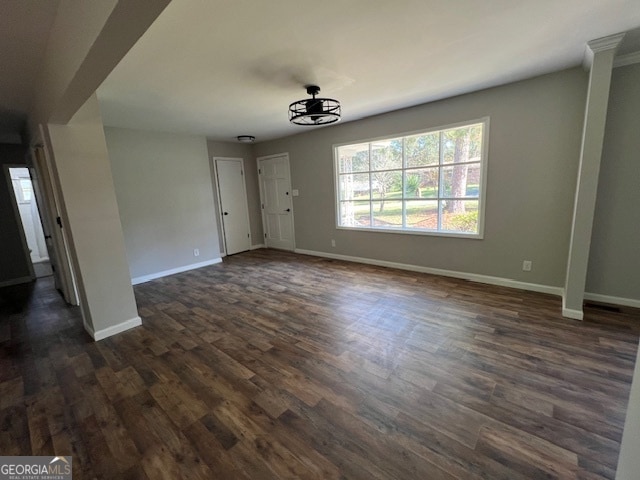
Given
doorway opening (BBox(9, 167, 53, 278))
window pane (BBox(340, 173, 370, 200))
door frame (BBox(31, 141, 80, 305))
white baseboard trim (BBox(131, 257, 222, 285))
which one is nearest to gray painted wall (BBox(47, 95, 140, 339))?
door frame (BBox(31, 141, 80, 305))

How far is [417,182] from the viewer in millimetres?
4051

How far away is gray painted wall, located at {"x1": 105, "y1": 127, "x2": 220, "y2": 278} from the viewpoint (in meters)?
4.20

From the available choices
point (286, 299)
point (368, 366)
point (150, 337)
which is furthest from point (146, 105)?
point (368, 366)

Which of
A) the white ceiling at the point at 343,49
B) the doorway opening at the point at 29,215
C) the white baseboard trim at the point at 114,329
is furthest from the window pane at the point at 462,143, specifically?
the doorway opening at the point at 29,215

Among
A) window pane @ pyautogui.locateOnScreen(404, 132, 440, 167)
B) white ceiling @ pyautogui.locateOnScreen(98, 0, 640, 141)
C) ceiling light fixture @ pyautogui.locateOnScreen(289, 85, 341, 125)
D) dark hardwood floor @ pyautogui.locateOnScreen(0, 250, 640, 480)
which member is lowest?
dark hardwood floor @ pyautogui.locateOnScreen(0, 250, 640, 480)

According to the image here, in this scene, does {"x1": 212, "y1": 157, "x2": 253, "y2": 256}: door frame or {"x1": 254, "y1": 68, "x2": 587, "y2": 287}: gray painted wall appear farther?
{"x1": 212, "y1": 157, "x2": 253, "y2": 256}: door frame

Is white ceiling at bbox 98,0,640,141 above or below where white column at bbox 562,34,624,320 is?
above

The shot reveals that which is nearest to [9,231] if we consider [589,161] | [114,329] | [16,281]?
[16,281]

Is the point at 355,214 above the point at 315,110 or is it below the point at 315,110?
below

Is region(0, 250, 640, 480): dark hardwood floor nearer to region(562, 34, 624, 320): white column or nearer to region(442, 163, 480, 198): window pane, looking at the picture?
region(562, 34, 624, 320): white column

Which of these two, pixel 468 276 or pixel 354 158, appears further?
pixel 354 158

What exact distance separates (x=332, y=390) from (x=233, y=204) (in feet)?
16.1

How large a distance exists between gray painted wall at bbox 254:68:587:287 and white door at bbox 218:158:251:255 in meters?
3.20

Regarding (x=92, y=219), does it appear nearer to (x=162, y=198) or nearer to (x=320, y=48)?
(x=162, y=198)
